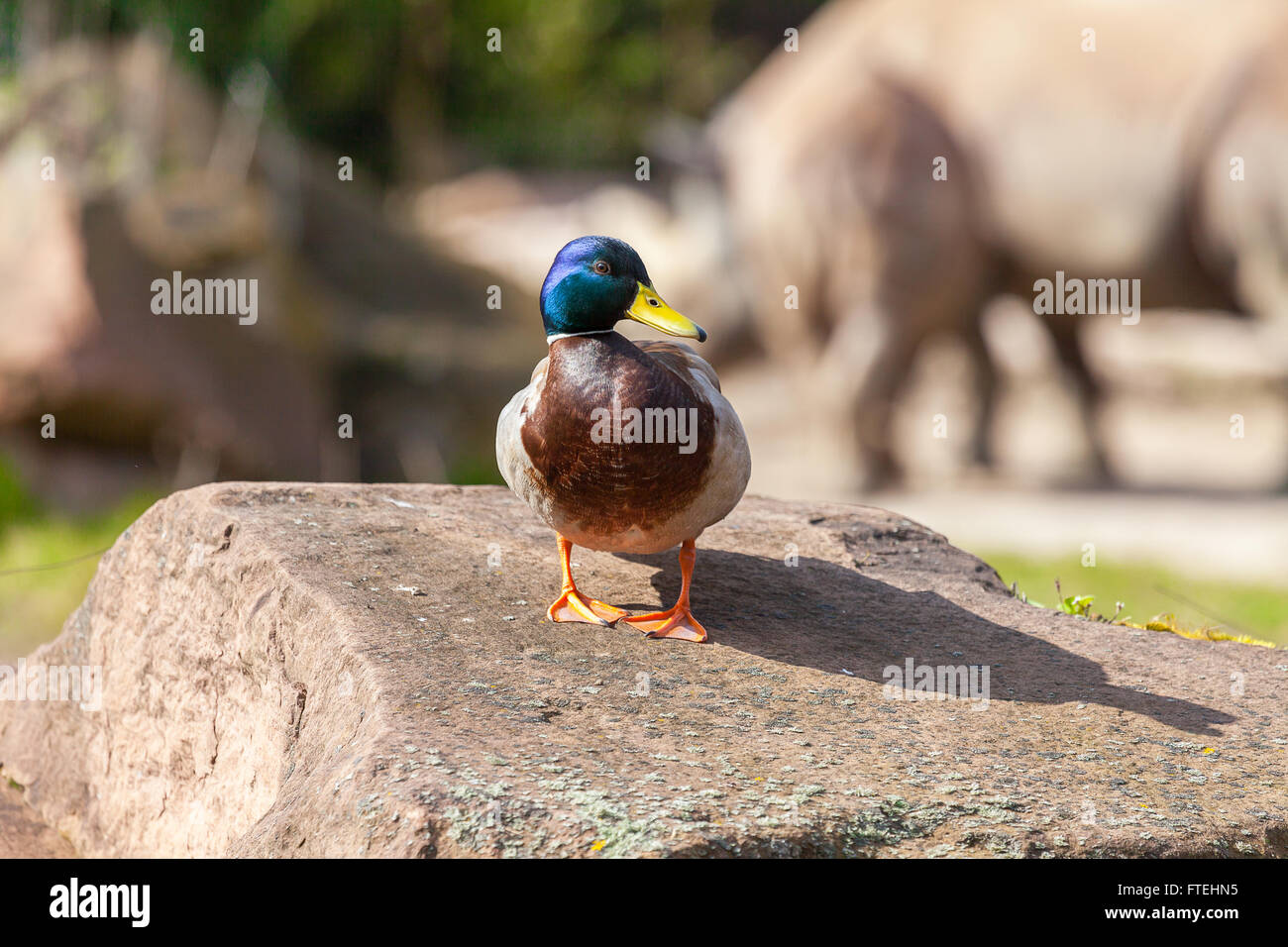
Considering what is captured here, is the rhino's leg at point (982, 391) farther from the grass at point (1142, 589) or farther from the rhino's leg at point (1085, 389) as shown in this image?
the grass at point (1142, 589)

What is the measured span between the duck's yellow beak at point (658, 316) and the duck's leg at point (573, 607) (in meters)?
0.55

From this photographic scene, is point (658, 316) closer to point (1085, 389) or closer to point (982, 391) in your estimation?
point (982, 391)

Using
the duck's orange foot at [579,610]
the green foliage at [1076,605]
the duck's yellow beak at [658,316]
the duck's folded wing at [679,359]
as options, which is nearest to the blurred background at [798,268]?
the green foliage at [1076,605]

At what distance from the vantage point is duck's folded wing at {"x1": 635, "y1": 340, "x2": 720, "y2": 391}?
312 centimetres

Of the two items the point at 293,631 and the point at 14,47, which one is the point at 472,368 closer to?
the point at 14,47

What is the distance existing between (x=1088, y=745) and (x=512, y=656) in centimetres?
119

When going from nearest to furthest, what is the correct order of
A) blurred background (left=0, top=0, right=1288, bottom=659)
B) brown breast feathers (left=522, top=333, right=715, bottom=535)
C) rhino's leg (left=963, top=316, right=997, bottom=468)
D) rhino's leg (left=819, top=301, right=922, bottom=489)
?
1. brown breast feathers (left=522, top=333, right=715, bottom=535)
2. blurred background (left=0, top=0, right=1288, bottom=659)
3. rhino's leg (left=819, top=301, right=922, bottom=489)
4. rhino's leg (left=963, top=316, right=997, bottom=468)

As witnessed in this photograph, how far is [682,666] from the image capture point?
295 centimetres

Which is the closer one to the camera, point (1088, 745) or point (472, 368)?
point (1088, 745)

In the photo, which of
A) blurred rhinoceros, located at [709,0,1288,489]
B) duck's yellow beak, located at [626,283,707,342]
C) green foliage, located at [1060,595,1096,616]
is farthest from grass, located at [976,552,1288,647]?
duck's yellow beak, located at [626,283,707,342]

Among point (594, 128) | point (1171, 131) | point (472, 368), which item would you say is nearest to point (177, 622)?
point (472, 368)

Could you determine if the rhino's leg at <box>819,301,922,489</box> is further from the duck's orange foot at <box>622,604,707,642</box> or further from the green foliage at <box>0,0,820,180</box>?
the duck's orange foot at <box>622,604,707,642</box>

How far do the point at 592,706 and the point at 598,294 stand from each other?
0.90 meters

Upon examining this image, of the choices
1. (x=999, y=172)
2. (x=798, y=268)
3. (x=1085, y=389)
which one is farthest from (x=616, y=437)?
(x=1085, y=389)
